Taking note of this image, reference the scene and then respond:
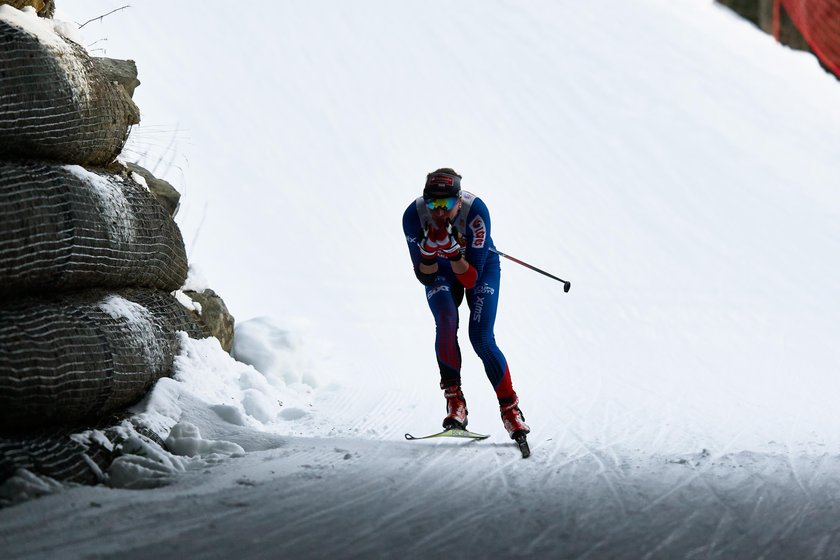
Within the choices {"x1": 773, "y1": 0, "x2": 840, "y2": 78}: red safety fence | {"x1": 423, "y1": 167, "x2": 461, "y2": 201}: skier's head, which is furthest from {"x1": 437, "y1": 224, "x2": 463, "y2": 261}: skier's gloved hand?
{"x1": 773, "y1": 0, "x2": 840, "y2": 78}: red safety fence

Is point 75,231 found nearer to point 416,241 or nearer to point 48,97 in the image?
point 48,97

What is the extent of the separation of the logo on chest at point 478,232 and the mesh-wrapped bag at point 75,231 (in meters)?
1.79

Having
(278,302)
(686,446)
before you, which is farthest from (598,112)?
(686,446)

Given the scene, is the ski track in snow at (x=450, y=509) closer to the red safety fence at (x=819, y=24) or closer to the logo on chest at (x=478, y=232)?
the logo on chest at (x=478, y=232)

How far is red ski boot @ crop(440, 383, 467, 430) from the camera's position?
573 cm

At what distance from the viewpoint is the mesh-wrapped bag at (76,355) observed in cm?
397

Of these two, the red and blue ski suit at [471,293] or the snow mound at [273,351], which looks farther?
the snow mound at [273,351]

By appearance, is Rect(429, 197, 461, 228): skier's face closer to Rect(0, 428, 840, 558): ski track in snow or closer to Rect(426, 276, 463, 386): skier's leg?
Rect(426, 276, 463, 386): skier's leg

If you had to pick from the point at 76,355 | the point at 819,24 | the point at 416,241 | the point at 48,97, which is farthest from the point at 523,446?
the point at 819,24

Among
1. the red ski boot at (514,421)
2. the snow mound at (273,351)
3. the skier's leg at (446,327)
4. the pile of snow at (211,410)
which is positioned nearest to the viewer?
the pile of snow at (211,410)

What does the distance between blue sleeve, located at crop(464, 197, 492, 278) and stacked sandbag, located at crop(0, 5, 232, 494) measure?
5.76 feet

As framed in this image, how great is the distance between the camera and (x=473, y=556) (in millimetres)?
3264

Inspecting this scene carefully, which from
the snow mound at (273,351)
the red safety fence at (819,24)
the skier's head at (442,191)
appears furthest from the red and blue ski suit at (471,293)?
the red safety fence at (819,24)

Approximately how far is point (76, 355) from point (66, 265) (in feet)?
1.64
